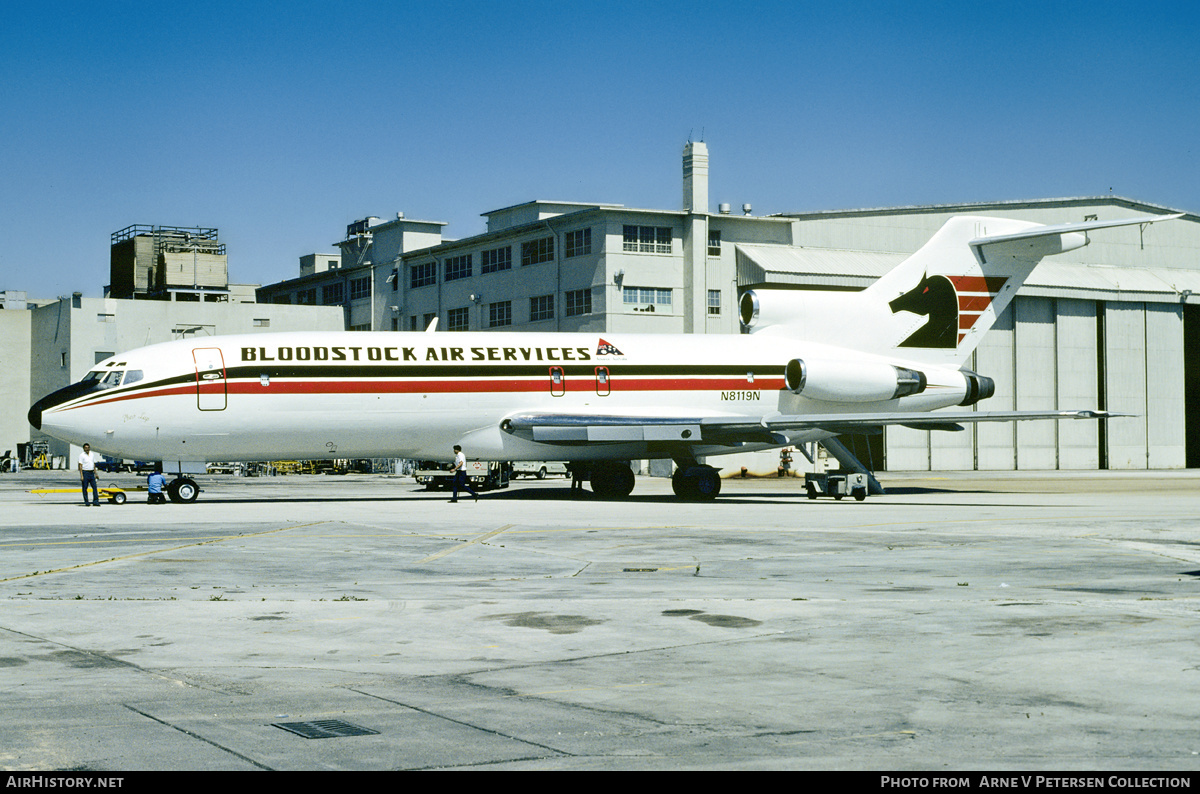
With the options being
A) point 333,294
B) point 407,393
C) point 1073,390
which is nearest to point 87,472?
point 407,393

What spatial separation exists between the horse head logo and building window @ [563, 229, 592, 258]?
26.9 meters

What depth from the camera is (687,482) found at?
38094 mm

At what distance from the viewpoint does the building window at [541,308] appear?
69000mm

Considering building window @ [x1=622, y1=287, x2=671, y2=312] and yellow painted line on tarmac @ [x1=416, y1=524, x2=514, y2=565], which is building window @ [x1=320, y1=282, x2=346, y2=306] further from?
yellow painted line on tarmac @ [x1=416, y1=524, x2=514, y2=565]

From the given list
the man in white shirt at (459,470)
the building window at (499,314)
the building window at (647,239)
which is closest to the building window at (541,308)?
the building window at (499,314)

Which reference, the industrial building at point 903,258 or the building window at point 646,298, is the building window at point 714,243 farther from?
the building window at point 646,298

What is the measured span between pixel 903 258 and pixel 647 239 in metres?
15.5

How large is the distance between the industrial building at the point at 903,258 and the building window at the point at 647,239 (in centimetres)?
8

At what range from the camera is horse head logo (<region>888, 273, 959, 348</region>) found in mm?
41125

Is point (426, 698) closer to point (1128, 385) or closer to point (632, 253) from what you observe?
point (632, 253)

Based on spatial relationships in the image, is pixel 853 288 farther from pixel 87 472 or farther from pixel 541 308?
pixel 87 472

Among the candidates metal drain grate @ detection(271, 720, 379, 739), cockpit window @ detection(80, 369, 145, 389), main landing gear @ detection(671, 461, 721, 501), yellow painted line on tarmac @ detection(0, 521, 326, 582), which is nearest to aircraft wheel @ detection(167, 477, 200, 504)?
cockpit window @ detection(80, 369, 145, 389)
